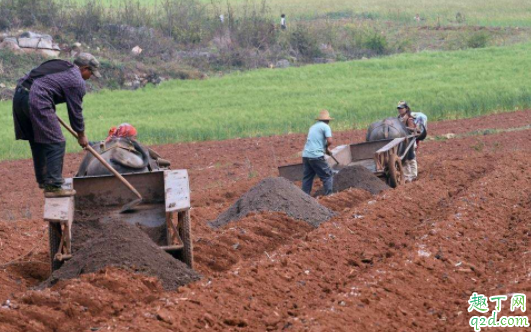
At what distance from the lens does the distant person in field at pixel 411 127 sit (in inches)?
643

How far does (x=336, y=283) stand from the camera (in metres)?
8.30

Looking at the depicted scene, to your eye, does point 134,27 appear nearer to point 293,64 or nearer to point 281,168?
point 293,64

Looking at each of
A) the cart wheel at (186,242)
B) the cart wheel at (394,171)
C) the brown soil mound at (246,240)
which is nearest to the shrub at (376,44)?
the cart wheel at (394,171)

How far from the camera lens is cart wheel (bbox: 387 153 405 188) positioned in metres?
15.0

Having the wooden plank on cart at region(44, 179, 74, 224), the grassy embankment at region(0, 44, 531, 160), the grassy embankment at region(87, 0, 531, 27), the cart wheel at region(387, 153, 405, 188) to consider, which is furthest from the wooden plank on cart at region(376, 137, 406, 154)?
the grassy embankment at region(87, 0, 531, 27)

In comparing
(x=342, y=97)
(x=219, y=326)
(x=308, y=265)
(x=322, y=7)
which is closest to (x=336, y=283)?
(x=308, y=265)

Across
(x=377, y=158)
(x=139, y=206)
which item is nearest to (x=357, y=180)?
(x=377, y=158)

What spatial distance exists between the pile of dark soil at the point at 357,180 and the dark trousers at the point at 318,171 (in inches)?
10.5

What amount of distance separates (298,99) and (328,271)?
811 inches

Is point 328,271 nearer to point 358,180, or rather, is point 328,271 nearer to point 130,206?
point 130,206

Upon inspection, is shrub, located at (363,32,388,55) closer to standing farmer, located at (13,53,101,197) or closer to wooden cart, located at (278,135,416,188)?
wooden cart, located at (278,135,416,188)

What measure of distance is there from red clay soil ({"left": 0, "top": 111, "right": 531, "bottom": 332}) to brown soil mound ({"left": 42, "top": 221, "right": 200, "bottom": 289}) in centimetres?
17

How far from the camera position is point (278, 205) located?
11.9m

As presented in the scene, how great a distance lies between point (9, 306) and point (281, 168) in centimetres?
886
